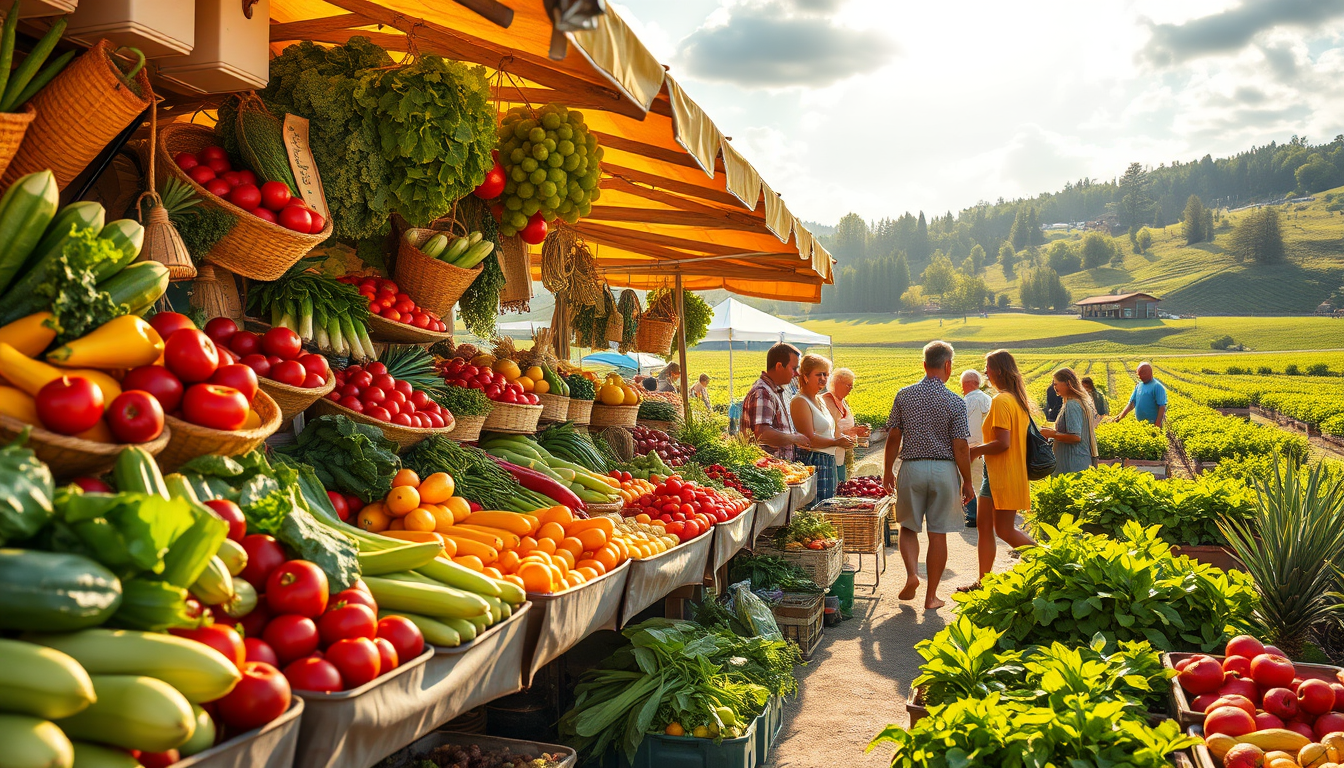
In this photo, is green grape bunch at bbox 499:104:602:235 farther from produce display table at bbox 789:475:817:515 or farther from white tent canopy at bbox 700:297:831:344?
white tent canopy at bbox 700:297:831:344

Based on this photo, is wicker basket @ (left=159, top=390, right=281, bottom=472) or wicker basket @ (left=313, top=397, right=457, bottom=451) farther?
wicker basket @ (left=313, top=397, right=457, bottom=451)

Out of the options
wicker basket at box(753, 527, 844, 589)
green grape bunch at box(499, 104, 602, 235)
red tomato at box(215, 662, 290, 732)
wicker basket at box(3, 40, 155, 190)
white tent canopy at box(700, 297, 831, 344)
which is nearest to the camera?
red tomato at box(215, 662, 290, 732)

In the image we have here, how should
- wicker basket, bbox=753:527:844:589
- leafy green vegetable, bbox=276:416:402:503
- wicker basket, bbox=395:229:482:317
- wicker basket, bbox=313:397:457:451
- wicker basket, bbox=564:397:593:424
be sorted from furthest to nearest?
wicker basket, bbox=753:527:844:589, wicker basket, bbox=564:397:593:424, wicker basket, bbox=395:229:482:317, wicker basket, bbox=313:397:457:451, leafy green vegetable, bbox=276:416:402:503

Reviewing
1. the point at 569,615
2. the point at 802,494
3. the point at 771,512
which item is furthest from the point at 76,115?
the point at 802,494

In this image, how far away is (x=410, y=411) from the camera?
343cm

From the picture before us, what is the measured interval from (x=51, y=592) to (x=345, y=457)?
1771mm

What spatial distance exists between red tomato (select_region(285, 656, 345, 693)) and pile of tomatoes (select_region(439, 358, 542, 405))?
2.40m

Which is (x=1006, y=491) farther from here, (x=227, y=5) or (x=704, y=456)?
(x=227, y=5)

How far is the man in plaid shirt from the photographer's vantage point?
23.6 feet

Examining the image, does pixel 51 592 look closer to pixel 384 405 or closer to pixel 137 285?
pixel 137 285

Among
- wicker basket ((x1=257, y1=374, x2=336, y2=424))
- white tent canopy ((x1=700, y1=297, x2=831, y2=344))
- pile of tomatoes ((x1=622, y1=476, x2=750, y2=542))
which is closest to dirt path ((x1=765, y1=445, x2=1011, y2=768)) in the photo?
pile of tomatoes ((x1=622, y1=476, x2=750, y2=542))

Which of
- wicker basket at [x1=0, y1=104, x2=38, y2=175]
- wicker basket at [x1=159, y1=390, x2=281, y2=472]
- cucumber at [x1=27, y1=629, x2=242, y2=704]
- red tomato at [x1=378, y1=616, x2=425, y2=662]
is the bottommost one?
red tomato at [x1=378, y1=616, x2=425, y2=662]

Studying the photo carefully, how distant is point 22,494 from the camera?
52.9 inches

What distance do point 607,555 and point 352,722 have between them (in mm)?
1590
